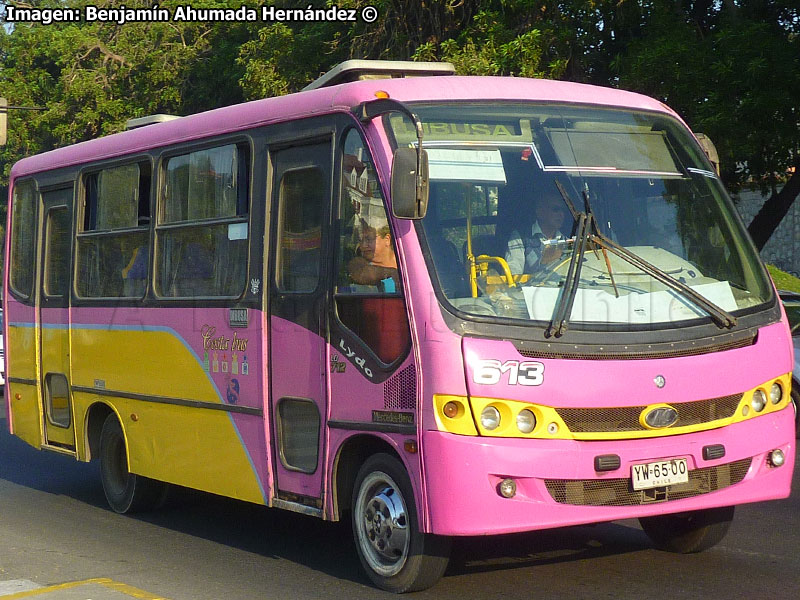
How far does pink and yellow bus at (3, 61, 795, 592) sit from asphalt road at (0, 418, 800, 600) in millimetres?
385

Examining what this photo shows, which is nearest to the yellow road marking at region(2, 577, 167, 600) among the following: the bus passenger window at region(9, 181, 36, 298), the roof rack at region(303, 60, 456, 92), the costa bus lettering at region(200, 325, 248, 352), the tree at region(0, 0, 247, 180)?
the costa bus lettering at region(200, 325, 248, 352)

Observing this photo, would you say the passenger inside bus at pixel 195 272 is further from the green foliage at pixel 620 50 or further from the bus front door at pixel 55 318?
the green foliage at pixel 620 50

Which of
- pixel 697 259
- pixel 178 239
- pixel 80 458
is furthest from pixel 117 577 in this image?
pixel 697 259

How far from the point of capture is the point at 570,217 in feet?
21.7

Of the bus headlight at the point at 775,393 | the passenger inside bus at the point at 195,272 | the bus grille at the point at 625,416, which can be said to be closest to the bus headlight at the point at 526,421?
the bus grille at the point at 625,416

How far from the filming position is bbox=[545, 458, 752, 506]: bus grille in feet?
20.5

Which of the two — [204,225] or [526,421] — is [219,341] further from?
[526,421]

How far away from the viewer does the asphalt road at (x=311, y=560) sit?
6.77 m

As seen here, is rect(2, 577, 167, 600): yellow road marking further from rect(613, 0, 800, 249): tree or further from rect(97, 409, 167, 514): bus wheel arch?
rect(613, 0, 800, 249): tree

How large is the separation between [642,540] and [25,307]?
583 cm

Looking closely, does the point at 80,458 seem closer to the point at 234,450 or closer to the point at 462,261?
the point at 234,450

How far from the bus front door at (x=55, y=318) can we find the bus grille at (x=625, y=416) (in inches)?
213

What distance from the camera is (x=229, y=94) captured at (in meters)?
28.0

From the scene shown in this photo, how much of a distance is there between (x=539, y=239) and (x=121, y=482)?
15.8 feet
